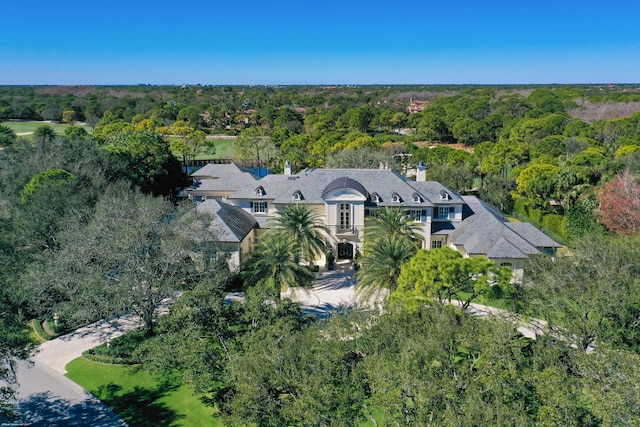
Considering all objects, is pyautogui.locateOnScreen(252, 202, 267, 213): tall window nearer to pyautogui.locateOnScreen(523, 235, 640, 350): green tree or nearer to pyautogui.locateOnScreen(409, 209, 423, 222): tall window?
pyautogui.locateOnScreen(409, 209, 423, 222): tall window

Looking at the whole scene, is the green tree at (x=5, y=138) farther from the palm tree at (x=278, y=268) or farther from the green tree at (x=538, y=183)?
the green tree at (x=538, y=183)

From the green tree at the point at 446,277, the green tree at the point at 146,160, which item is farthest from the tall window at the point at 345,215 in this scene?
the green tree at the point at 146,160

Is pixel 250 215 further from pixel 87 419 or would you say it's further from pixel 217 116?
pixel 217 116

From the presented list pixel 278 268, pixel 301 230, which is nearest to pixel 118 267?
pixel 278 268

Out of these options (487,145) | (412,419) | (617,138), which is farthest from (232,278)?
(617,138)

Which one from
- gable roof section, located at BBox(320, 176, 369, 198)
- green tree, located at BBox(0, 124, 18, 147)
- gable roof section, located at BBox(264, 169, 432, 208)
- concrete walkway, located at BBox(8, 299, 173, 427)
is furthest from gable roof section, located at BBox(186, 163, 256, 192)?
green tree, located at BBox(0, 124, 18, 147)

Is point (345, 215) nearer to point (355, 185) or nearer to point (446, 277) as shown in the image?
point (355, 185)

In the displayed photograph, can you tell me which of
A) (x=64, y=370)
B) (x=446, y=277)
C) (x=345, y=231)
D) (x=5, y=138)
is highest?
(x=5, y=138)
